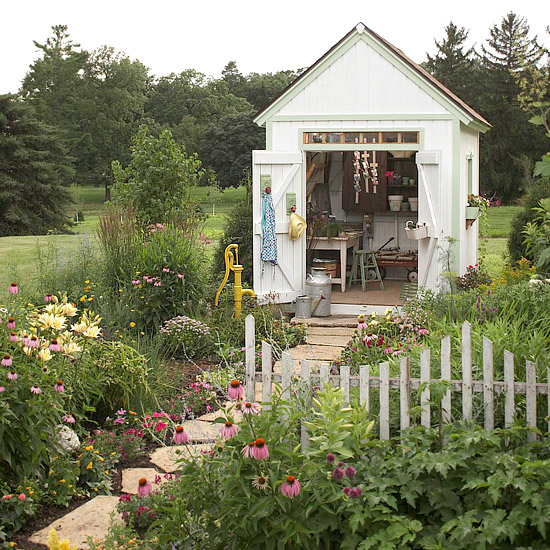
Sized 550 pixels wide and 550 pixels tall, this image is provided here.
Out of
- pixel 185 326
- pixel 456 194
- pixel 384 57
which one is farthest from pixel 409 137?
pixel 185 326

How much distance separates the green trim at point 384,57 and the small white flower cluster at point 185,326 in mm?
3699

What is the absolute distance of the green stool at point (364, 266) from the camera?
12608 mm

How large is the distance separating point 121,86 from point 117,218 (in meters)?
37.7

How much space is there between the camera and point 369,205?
44.9 ft

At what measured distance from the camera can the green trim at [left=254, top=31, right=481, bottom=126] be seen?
34.0 ft

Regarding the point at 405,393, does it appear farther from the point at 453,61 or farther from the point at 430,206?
the point at 453,61

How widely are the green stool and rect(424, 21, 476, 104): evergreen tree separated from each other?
3319 centimetres

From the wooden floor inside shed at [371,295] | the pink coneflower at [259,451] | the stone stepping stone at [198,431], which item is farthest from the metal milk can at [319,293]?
the pink coneflower at [259,451]

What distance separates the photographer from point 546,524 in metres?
3.39

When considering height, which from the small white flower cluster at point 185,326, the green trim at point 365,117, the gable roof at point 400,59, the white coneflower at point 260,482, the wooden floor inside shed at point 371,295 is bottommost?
the wooden floor inside shed at point 371,295

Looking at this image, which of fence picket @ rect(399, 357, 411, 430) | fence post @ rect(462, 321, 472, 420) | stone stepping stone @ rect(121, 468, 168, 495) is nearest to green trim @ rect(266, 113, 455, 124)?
stone stepping stone @ rect(121, 468, 168, 495)

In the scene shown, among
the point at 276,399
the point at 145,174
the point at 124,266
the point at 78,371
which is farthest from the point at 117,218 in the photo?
the point at 276,399

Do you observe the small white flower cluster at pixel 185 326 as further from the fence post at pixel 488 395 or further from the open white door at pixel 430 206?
the fence post at pixel 488 395

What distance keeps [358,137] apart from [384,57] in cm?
111
